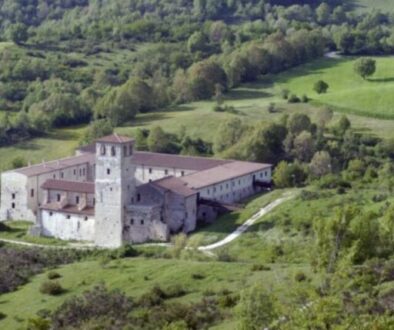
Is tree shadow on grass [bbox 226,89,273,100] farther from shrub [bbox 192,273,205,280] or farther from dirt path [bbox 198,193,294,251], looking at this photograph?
shrub [bbox 192,273,205,280]

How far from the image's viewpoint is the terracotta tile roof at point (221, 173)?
250 feet

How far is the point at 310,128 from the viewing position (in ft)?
318

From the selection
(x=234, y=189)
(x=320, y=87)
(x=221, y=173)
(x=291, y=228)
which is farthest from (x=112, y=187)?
(x=320, y=87)

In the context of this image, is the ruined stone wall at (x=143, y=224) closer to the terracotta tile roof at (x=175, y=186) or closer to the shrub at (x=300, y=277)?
the terracotta tile roof at (x=175, y=186)

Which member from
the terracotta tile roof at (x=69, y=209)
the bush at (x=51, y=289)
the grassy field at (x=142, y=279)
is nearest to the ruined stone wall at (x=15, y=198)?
the terracotta tile roof at (x=69, y=209)

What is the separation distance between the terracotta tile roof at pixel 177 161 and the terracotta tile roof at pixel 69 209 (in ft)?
31.5

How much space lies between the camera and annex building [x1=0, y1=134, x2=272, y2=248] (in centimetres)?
7169

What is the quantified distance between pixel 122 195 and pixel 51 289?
22.4 metres

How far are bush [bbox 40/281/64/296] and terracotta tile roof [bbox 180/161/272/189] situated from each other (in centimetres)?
2569

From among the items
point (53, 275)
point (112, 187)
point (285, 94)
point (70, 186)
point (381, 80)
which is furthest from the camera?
point (381, 80)

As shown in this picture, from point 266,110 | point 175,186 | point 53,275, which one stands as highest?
point 53,275

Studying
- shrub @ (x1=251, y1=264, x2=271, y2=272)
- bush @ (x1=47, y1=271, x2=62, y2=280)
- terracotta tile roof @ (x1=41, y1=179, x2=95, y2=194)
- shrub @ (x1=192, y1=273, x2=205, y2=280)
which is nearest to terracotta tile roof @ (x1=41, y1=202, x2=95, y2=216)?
terracotta tile roof @ (x1=41, y1=179, x2=95, y2=194)

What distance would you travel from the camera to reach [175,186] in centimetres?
7388

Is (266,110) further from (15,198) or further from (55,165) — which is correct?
(15,198)
